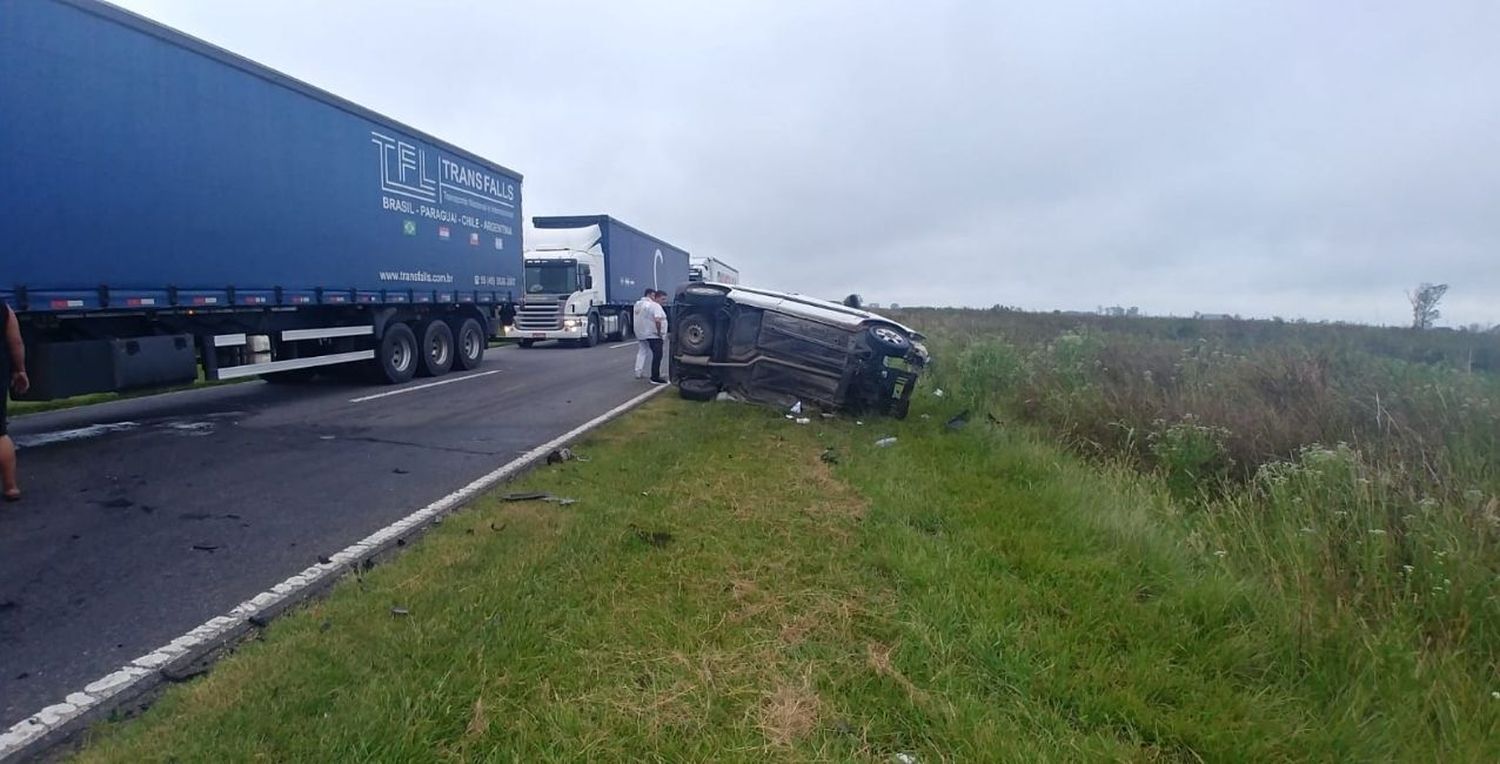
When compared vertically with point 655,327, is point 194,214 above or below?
above

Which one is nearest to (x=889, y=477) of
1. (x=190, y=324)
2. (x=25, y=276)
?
(x=25, y=276)

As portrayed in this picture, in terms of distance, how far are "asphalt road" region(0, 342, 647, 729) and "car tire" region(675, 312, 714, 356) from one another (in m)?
1.44

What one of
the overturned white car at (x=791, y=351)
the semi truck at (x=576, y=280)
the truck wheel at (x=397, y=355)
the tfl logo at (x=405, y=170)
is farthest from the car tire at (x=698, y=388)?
the semi truck at (x=576, y=280)

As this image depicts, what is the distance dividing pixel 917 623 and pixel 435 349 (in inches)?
496

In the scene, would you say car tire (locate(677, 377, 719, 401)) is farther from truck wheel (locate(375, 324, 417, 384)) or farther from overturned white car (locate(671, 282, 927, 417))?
truck wheel (locate(375, 324, 417, 384))

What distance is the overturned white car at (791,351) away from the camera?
8930 mm

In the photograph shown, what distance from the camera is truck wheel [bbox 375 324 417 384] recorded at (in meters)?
12.3

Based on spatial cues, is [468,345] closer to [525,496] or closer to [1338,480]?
[525,496]

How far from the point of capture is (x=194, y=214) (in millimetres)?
8539

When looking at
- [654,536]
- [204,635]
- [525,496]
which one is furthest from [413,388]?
[204,635]

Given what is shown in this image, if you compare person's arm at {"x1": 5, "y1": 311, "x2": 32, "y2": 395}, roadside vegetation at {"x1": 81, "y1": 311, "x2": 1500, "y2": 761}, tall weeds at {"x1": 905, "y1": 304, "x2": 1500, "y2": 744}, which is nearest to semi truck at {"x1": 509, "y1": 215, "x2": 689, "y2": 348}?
tall weeds at {"x1": 905, "y1": 304, "x2": 1500, "y2": 744}

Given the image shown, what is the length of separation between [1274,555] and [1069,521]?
43.6 inches

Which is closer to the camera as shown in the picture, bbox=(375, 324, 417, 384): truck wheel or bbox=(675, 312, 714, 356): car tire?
bbox=(675, 312, 714, 356): car tire

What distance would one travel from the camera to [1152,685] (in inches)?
115
